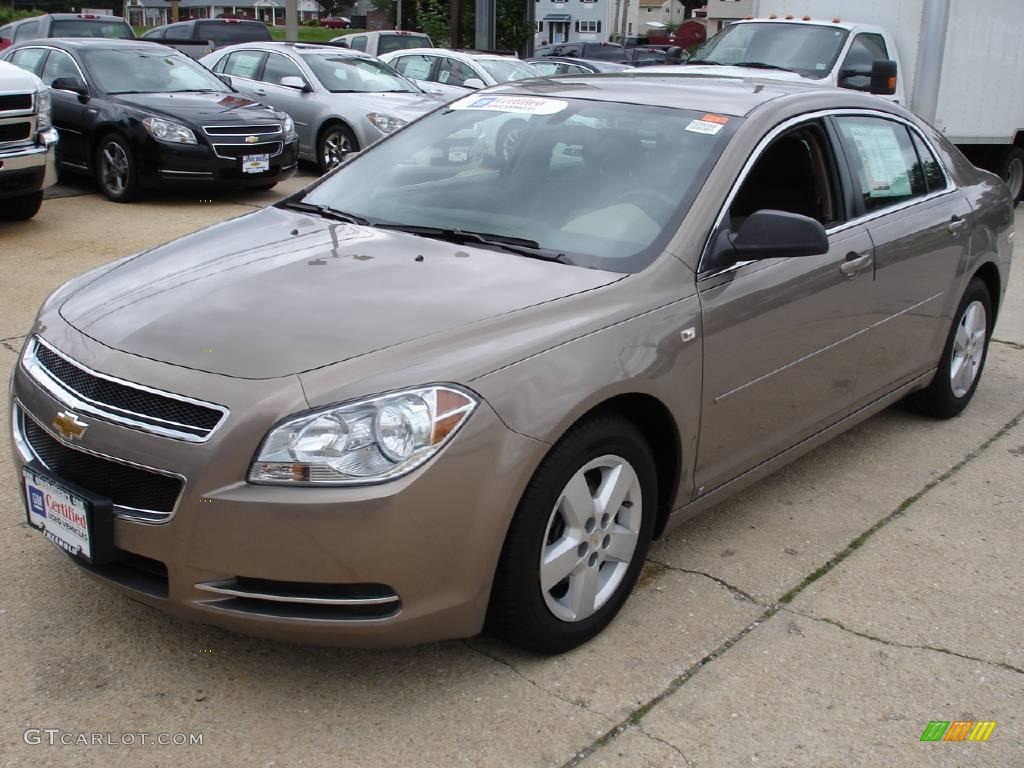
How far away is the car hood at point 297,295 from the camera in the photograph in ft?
9.56

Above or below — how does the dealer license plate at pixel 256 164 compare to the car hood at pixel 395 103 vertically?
below

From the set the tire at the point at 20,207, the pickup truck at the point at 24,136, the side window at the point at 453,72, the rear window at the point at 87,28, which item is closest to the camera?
the pickup truck at the point at 24,136

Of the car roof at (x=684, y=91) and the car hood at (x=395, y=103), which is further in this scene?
the car hood at (x=395, y=103)

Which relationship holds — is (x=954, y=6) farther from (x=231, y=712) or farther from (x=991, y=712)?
(x=231, y=712)

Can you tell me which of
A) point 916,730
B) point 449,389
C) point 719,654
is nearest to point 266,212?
point 449,389

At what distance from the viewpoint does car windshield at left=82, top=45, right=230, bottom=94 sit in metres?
10.7

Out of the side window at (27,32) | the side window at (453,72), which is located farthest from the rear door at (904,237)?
the side window at (27,32)

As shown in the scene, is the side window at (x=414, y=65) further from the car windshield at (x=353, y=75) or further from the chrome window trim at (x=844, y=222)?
the chrome window trim at (x=844, y=222)

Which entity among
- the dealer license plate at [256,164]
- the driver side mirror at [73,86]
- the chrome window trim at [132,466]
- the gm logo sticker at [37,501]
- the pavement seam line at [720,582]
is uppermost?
the driver side mirror at [73,86]

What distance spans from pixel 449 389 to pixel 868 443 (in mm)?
3013

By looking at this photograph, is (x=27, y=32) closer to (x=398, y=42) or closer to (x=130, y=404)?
(x=398, y=42)

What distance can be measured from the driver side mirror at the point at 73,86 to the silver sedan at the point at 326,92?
2.48 m

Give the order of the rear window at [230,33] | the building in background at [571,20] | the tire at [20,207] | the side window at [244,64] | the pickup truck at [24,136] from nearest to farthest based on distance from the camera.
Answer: the pickup truck at [24,136] → the tire at [20,207] → the side window at [244,64] → the rear window at [230,33] → the building in background at [571,20]

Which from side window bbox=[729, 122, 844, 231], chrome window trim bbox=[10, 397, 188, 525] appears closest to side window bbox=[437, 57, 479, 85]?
side window bbox=[729, 122, 844, 231]
